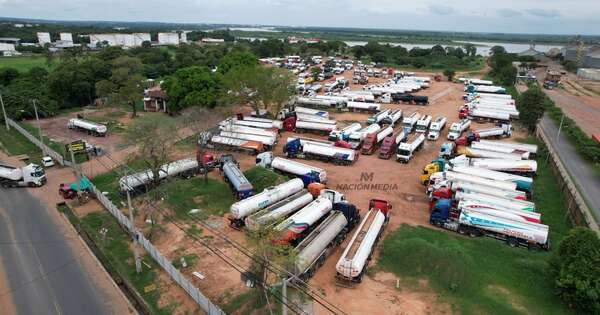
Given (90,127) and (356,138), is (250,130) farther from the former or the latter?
(90,127)

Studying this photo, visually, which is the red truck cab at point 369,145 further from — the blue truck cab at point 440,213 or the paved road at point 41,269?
the paved road at point 41,269

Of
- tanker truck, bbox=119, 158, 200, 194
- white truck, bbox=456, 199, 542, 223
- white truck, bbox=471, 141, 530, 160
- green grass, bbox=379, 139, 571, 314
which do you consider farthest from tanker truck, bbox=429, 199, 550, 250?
tanker truck, bbox=119, 158, 200, 194

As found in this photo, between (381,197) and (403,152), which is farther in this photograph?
(403,152)

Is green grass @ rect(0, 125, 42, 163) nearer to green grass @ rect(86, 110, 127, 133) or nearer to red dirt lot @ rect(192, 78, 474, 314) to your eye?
green grass @ rect(86, 110, 127, 133)

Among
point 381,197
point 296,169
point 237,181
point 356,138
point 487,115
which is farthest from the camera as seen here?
point 487,115

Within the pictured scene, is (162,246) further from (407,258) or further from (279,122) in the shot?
(279,122)

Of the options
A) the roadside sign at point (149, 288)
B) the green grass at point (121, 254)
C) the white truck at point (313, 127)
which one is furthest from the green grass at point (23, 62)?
the roadside sign at point (149, 288)

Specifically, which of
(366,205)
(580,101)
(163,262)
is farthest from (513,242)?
(580,101)
